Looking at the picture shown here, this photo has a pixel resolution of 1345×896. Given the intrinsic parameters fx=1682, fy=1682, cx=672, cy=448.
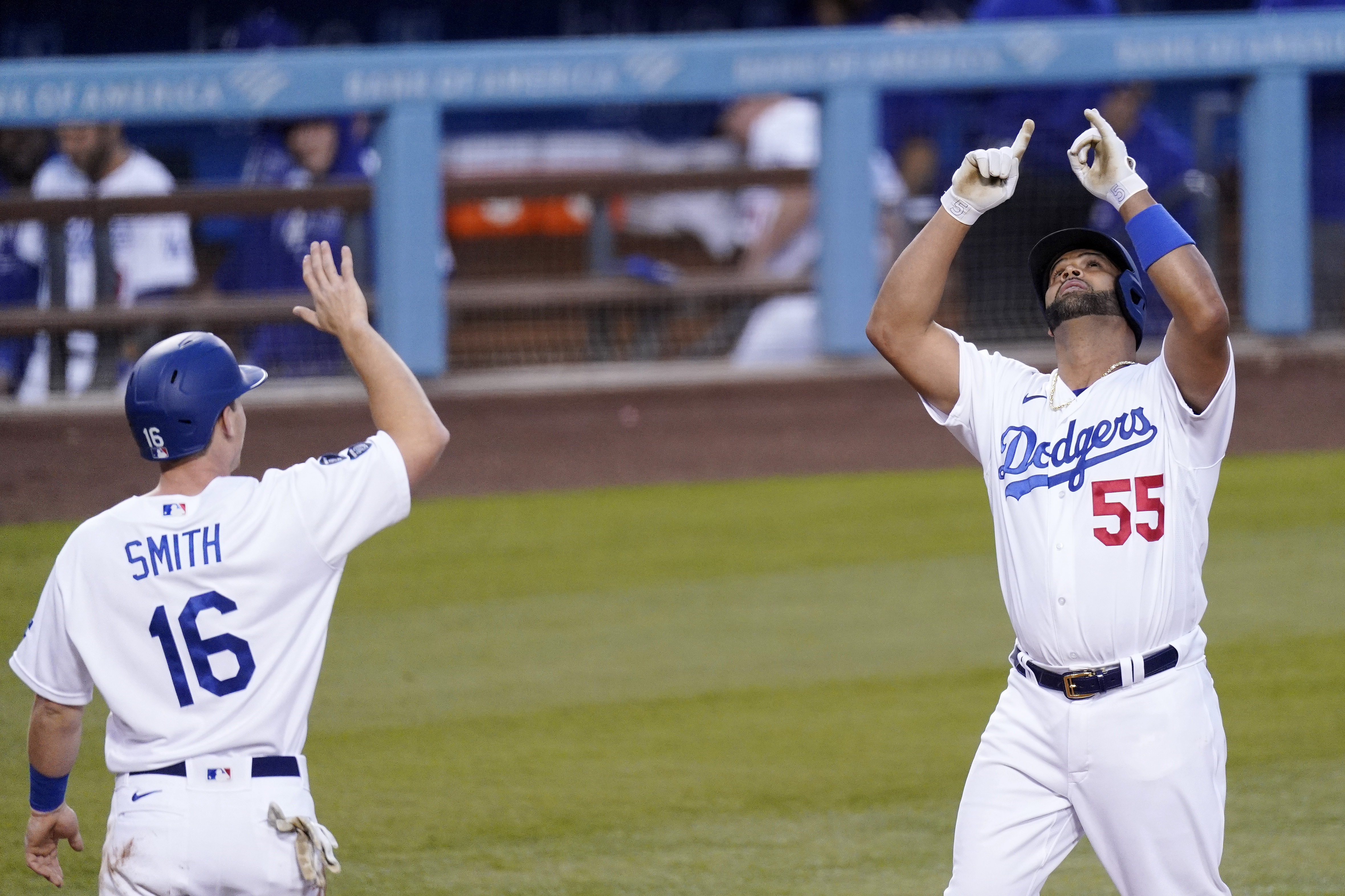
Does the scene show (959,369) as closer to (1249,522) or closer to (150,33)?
(1249,522)

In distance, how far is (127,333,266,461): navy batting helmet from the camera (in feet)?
9.90

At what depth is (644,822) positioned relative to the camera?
5.00m

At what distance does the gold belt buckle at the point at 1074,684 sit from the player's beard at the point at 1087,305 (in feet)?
2.38

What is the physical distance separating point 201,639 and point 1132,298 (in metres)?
1.99

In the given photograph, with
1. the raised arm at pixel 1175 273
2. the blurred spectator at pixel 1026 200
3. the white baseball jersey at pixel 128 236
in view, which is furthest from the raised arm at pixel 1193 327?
the white baseball jersey at pixel 128 236

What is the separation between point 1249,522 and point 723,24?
7.88 metres

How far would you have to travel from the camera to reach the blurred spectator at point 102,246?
8383 millimetres

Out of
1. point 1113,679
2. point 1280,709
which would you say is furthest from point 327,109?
point 1113,679

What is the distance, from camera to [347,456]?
3154 millimetres

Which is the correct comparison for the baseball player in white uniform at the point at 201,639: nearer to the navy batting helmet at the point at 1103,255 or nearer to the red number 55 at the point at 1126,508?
the red number 55 at the point at 1126,508

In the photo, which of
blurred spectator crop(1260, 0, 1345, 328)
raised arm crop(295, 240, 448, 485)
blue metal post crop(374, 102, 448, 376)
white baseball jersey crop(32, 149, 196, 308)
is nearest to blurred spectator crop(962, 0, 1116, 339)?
blurred spectator crop(1260, 0, 1345, 328)

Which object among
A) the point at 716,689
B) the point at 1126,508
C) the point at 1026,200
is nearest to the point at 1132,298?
the point at 1126,508

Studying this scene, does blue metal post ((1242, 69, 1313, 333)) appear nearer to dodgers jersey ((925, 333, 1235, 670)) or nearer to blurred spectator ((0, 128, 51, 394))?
dodgers jersey ((925, 333, 1235, 670))

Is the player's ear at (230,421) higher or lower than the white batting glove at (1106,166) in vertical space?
lower
